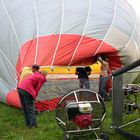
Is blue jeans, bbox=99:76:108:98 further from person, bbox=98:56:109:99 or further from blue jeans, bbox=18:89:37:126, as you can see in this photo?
blue jeans, bbox=18:89:37:126

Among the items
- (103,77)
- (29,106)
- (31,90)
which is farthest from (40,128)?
(103,77)

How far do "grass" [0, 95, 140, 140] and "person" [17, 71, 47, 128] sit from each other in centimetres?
17

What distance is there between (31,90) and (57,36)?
1.80 meters

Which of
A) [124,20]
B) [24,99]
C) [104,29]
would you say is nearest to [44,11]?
[104,29]

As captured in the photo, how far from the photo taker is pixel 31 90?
584 cm

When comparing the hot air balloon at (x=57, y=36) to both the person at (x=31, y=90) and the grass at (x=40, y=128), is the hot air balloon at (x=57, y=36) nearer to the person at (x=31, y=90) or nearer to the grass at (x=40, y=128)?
the grass at (x=40, y=128)

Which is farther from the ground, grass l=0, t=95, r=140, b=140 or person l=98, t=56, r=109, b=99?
person l=98, t=56, r=109, b=99

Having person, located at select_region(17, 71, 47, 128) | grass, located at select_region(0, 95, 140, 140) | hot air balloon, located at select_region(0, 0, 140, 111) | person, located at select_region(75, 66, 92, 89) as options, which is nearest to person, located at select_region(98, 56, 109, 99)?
hot air balloon, located at select_region(0, 0, 140, 111)

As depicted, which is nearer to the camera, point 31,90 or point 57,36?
point 31,90

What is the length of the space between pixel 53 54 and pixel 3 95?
4.05 feet

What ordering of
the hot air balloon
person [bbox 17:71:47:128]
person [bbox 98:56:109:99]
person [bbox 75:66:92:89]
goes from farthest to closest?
person [bbox 98:56:109:99]
person [bbox 75:66:92:89]
the hot air balloon
person [bbox 17:71:47:128]

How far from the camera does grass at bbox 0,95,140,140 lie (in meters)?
5.16

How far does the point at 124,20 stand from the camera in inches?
327

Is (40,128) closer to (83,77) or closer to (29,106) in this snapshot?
(29,106)
